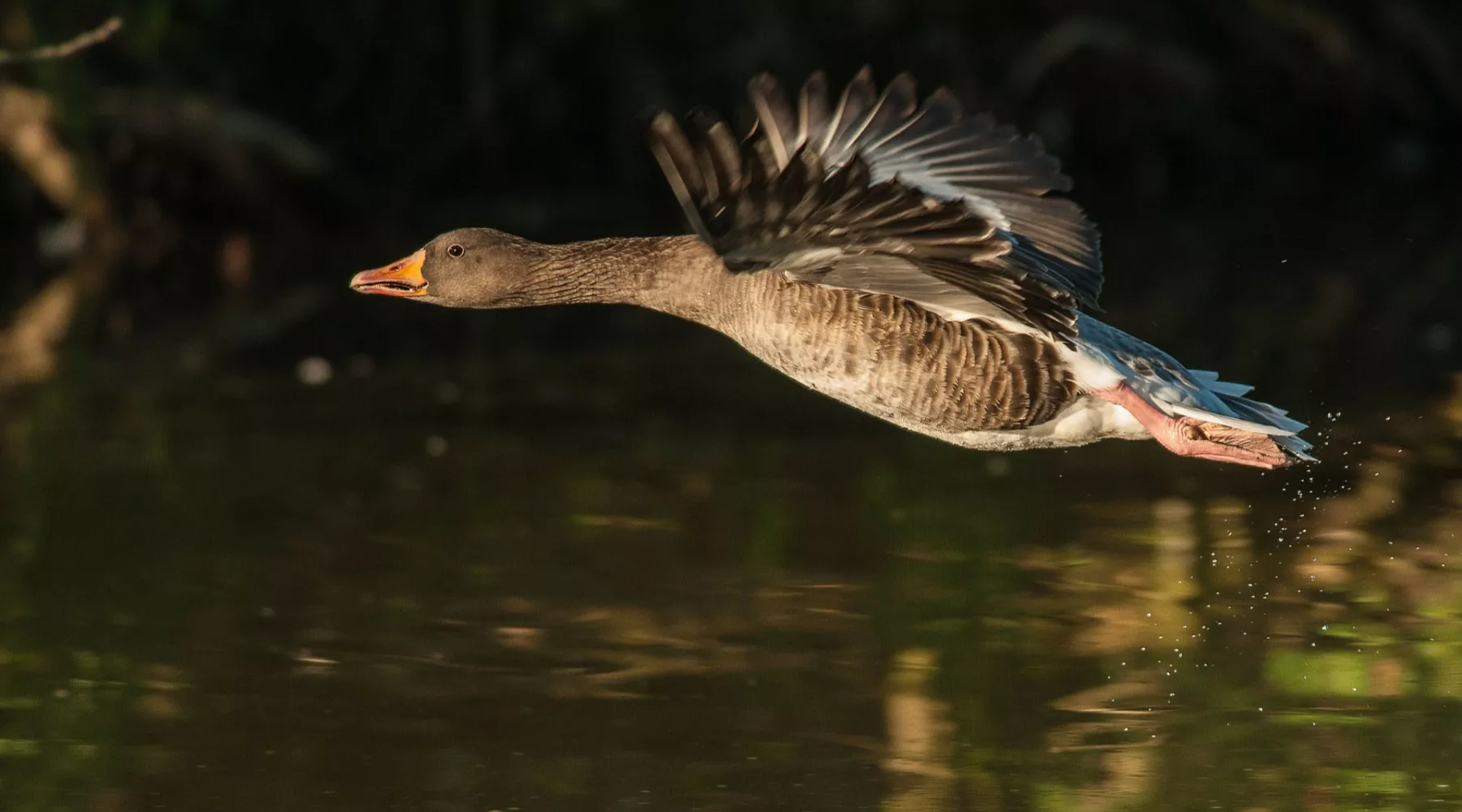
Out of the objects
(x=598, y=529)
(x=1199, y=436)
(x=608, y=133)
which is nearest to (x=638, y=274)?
(x=1199, y=436)

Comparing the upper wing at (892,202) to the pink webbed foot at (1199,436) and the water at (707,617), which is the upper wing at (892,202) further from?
the water at (707,617)

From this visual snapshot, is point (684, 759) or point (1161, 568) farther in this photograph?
point (1161, 568)

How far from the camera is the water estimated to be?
22.7 ft

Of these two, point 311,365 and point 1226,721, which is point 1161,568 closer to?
point 1226,721

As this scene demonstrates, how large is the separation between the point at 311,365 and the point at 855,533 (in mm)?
5658

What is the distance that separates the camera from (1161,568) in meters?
9.10

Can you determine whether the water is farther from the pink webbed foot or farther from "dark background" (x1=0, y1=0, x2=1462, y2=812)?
the pink webbed foot

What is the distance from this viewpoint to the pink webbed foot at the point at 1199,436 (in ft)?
22.2

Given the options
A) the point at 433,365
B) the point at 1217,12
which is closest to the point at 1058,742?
the point at 433,365

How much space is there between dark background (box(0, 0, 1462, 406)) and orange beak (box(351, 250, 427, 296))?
8.11 metres

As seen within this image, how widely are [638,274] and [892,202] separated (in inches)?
61.5

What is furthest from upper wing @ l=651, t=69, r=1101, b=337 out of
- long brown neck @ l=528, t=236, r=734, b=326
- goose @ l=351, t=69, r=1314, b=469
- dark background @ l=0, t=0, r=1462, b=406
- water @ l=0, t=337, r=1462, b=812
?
dark background @ l=0, t=0, r=1462, b=406

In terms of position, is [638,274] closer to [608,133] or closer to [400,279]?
[400,279]

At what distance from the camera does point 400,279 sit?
743 cm
